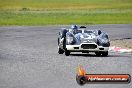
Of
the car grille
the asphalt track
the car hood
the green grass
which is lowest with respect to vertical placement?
the green grass

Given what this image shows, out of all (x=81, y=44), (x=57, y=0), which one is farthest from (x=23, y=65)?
(x=57, y=0)

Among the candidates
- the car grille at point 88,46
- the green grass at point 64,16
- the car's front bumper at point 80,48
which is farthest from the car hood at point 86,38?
the green grass at point 64,16

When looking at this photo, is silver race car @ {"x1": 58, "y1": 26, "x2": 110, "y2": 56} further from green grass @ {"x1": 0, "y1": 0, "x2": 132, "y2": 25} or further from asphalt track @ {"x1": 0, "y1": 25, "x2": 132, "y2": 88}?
green grass @ {"x1": 0, "y1": 0, "x2": 132, "y2": 25}

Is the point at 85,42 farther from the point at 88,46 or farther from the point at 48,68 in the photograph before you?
the point at 48,68

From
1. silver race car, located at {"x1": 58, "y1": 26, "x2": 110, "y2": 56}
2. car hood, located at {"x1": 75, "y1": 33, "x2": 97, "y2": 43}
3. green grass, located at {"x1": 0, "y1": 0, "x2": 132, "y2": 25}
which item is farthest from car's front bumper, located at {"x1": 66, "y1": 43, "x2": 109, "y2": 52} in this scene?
green grass, located at {"x1": 0, "y1": 0, "x2": 132, "y2": 25}

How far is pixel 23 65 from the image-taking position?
1955 cm

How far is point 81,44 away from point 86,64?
275 cm

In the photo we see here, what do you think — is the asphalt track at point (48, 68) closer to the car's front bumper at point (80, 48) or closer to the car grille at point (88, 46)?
the car's front bumper at point (80, 48)

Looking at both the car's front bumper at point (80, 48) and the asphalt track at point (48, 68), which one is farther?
the car's front bumper at point (80, 48)

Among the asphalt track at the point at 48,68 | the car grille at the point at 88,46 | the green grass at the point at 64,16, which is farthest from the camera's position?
the green grass at the point at 64,16

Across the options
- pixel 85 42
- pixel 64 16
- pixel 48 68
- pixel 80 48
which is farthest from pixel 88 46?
pixel 64 16

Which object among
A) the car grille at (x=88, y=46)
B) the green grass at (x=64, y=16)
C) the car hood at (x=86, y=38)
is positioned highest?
the car hood at (x=86, y=38)

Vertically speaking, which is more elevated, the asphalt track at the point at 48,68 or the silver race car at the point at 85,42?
the silver race car at the point at 85,42

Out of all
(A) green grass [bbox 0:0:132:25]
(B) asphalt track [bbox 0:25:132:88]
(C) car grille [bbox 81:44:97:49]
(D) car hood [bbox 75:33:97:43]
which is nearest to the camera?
(B) asphalt track [bbox 0:25:132:88]
